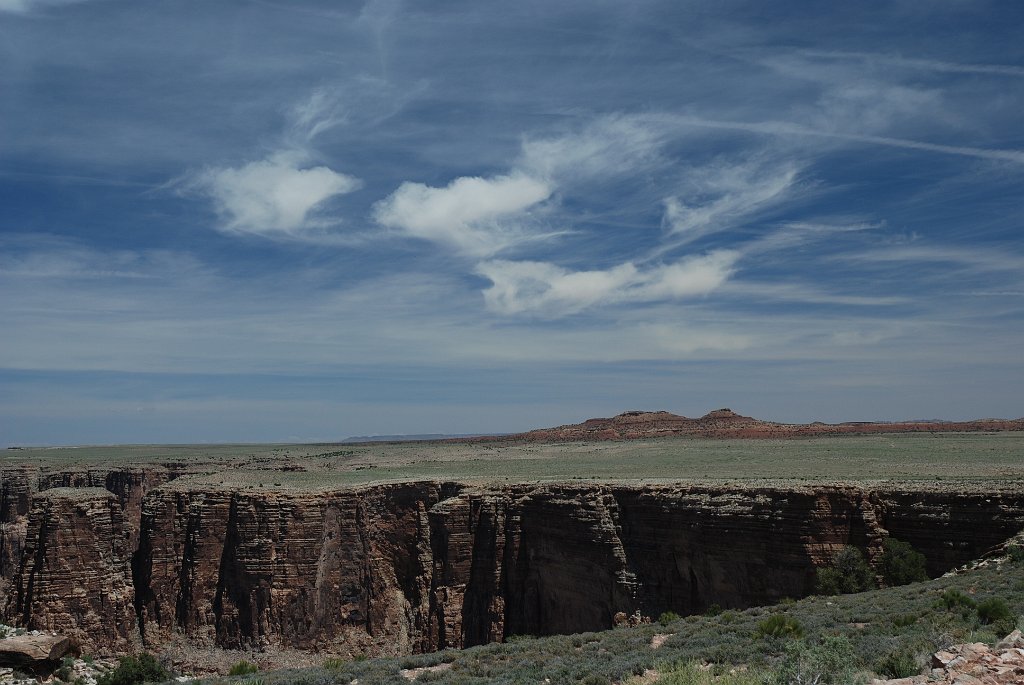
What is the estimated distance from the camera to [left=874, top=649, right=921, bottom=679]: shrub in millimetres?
11727

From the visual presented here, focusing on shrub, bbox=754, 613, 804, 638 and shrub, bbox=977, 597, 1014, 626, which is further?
shrub, bbox=754, 613, 804, 638

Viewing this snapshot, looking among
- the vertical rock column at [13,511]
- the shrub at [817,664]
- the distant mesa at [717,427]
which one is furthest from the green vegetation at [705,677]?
the distant mesa at [717,427]

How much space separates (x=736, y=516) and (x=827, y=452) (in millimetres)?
31317

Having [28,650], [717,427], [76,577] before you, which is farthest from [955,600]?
[717,427]

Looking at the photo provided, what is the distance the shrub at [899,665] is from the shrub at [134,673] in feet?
71.1

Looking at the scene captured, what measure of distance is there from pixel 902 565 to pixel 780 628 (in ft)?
36.8

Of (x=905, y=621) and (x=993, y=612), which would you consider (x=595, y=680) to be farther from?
(x=993, y=612)

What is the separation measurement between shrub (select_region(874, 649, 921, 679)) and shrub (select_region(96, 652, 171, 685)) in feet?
71.1

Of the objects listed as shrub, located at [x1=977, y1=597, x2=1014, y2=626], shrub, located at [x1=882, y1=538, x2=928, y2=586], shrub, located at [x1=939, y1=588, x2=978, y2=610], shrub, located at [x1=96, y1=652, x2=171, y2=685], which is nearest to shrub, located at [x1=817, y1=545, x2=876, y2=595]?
shrub, located at [x1=882, y1=538, x2=928, y2=586]

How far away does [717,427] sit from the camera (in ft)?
409

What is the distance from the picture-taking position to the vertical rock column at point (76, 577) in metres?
38.5

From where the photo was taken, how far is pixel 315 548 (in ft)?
139

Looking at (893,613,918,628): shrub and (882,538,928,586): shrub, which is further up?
(893,613,918,628): shrub

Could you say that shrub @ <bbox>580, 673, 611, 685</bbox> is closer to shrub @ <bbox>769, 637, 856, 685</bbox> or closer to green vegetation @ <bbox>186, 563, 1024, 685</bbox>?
green vegetation @ <bbox>186, 563, 1024, 685</bbox>
